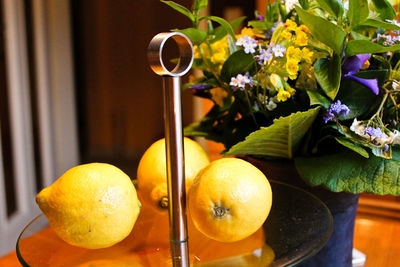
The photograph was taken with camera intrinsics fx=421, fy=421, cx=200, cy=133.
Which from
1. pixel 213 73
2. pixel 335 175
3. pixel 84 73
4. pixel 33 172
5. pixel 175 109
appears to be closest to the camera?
pixel 175 109

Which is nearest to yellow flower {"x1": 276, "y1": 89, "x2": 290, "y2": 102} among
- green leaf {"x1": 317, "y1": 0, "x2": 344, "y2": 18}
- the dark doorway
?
green leaf {"x1": 317, "y1": 0, "x2": 344, "y2": 18}

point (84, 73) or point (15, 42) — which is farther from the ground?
point (15, 42)

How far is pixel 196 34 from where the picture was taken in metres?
0.52

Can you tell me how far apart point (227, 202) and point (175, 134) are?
77 mm

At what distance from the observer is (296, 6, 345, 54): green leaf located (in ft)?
1.42

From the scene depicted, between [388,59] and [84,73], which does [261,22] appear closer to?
[388,59]

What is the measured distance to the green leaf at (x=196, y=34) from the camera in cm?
51

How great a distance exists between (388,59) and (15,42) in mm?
1881

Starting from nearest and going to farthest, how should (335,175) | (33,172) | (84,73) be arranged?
(335,175)
(33,172)
(84,73)

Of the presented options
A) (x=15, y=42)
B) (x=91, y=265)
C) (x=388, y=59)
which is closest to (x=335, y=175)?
(x=388, y=59)

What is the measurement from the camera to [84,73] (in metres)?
3.03

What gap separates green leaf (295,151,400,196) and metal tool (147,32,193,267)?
0.57ft

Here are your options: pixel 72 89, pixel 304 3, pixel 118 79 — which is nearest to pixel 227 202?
pixel 304 3

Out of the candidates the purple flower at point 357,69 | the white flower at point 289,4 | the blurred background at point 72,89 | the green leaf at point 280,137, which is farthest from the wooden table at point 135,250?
the blurred background at point 72,89
